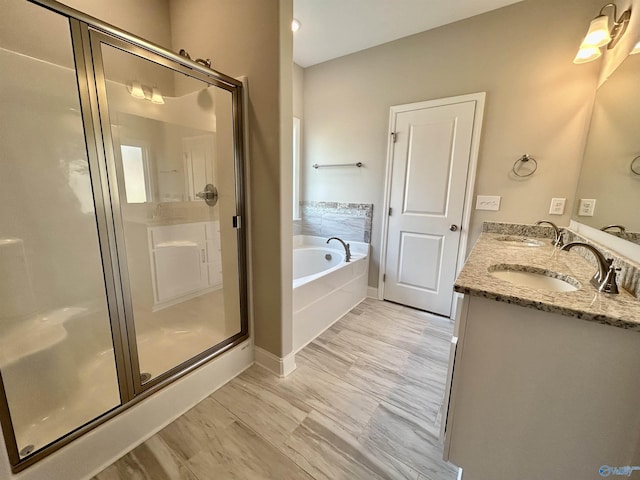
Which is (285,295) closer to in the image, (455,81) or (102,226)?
(102,226)

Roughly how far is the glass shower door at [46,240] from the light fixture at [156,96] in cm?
45

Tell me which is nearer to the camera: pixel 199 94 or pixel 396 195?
pixel 199 94

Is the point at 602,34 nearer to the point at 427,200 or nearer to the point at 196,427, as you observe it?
the point at 427,200

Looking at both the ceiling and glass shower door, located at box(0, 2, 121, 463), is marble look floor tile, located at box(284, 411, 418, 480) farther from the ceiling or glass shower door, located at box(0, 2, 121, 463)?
the ceiling

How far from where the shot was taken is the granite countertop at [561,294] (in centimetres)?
70

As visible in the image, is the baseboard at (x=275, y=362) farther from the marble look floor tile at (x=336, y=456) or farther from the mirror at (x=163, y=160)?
the mirror at (x=163, y=160)

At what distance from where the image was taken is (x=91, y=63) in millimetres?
993

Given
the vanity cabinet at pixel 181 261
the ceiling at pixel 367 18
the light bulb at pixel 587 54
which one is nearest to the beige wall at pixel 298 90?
the ceiling at pixel 367 18

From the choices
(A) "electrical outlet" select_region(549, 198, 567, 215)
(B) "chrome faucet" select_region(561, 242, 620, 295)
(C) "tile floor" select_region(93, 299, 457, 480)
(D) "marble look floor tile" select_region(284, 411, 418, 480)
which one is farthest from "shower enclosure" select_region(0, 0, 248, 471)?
(A) "electrical outlet" select_region(549, 198, 567, 215)

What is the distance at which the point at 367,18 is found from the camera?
81.2 inches

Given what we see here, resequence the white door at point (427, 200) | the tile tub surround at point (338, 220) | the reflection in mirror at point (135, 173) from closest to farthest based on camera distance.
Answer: the reflection in mirror at point (135, 173) < the white door at point (427, 200) < the tile tub surround at point (338, 220)

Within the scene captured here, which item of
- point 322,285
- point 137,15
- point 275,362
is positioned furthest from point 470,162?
point 137,15

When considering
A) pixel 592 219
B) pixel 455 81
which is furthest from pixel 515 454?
pixel 455 81

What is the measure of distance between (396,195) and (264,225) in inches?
61.4
